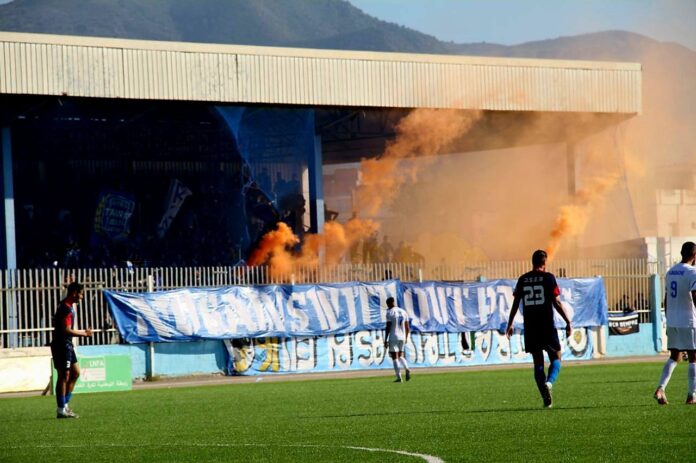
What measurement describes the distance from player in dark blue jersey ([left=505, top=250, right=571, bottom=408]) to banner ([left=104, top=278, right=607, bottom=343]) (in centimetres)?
1709

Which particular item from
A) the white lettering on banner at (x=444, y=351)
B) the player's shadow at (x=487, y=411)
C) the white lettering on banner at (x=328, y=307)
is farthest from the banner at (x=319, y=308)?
the player's shadow at (x=487, y=411)

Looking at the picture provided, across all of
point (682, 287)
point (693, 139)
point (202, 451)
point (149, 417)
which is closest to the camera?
point (202, 451)

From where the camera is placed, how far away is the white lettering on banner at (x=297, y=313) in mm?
34156

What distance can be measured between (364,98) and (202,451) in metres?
28.1

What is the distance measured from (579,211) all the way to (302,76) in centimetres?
1180

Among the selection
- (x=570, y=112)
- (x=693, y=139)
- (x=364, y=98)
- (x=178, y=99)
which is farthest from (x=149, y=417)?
(x=693, y=139)

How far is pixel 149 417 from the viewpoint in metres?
18.2

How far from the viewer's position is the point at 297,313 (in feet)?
112

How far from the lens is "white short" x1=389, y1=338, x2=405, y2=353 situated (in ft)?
92.2

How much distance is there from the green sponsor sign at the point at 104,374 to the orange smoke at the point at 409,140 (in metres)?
16.6

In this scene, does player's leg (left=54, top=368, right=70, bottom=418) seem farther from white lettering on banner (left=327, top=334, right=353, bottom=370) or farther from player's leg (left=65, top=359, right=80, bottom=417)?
white lettering on banner (left=327, top=334, right=353, bottom=370)

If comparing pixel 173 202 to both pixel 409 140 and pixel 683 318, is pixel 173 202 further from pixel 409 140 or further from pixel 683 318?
pixel 683 318

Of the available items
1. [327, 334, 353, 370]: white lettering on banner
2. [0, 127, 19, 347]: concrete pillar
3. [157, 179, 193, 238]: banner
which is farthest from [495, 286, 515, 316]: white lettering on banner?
[157, 179, 193, 238]: banner

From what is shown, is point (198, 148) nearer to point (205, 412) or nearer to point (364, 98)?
point (364, 98)
